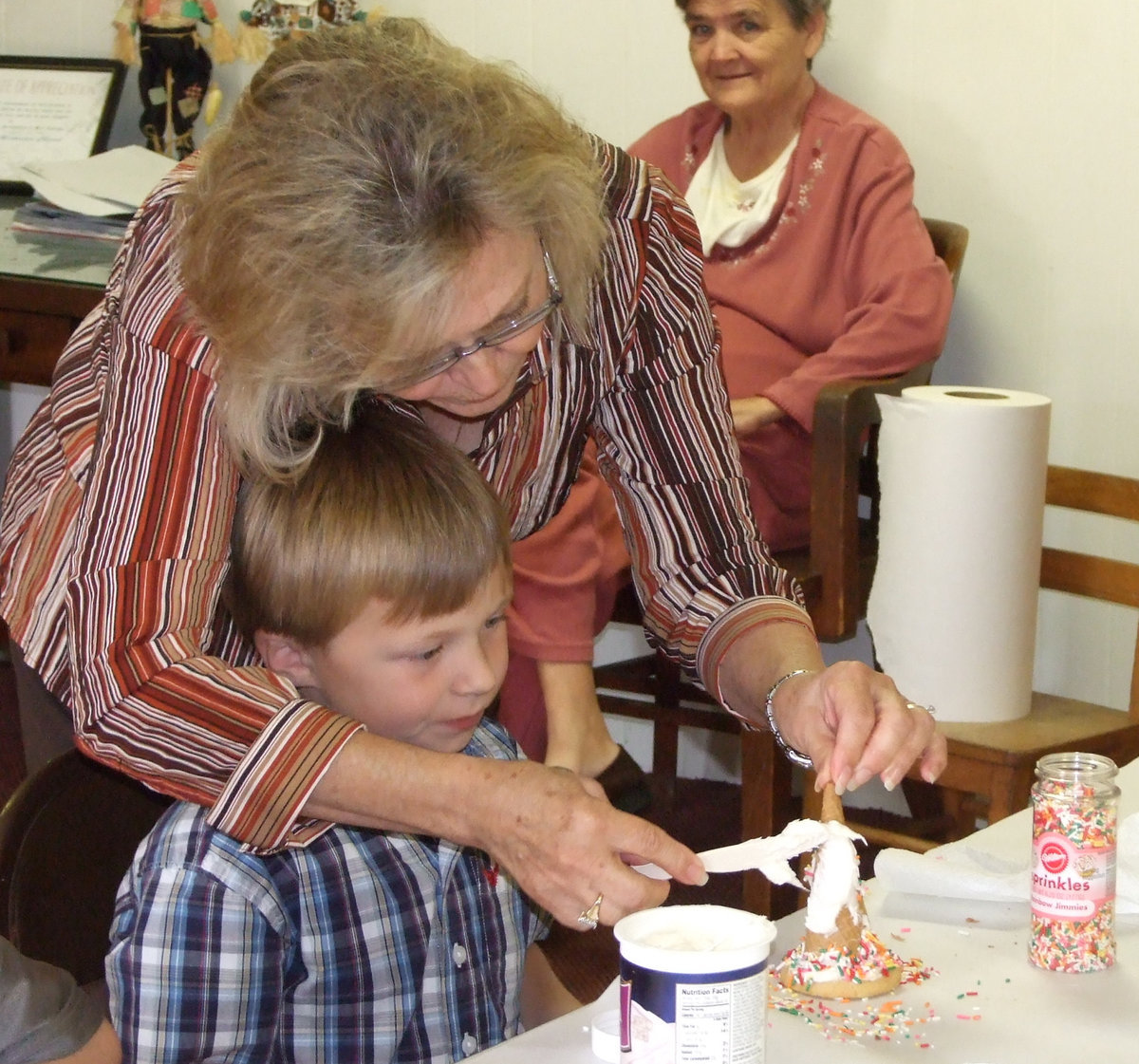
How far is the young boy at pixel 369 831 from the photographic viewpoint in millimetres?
1165

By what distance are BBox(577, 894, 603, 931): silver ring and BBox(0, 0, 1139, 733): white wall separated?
1892 mm

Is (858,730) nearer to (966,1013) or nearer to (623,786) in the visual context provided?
(966,1013)

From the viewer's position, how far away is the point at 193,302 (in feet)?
3.92

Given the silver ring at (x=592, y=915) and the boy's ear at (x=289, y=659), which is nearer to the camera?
the silver ring at (x=592, y=915)

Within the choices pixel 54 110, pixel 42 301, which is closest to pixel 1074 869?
pixel 42 301

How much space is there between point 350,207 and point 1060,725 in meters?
1.38

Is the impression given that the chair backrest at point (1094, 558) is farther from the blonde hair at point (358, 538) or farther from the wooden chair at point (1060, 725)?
the blonde hair at point (358, 538)

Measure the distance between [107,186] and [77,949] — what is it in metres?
2.17

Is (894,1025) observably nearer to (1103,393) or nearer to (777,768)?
(777,768)

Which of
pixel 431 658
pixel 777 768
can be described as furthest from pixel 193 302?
pixel 777 768

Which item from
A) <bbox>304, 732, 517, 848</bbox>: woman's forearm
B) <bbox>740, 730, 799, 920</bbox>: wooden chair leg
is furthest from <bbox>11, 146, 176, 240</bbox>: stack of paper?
<bbox>304, 732, 517, 848</bbox>: woman's forearm

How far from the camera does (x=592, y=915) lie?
3.09 ft

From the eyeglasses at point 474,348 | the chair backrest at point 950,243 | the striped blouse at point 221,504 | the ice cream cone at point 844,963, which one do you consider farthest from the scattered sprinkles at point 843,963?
the chair backrest at point 950,243

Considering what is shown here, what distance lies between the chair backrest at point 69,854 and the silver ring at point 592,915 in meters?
0.41
